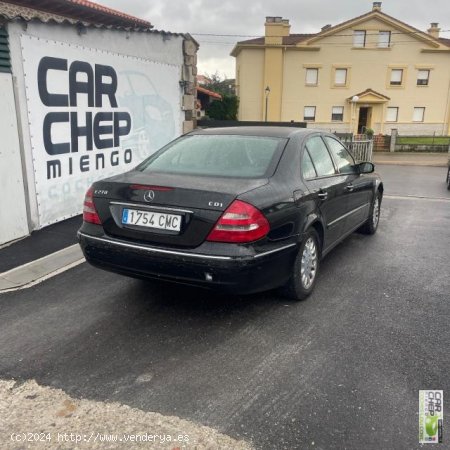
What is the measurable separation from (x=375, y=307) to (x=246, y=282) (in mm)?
1426

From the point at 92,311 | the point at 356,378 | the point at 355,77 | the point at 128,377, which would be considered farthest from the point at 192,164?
the point at 355,77

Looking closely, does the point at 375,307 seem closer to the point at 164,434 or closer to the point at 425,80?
the point at 164,434

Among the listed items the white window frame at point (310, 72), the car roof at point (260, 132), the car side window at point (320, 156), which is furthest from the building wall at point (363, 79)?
the car roof at point (260, 132)

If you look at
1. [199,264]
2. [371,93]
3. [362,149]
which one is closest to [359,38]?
[371,93]

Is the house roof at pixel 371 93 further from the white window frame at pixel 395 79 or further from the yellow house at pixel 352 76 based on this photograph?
the white window frame at pixel 395 79

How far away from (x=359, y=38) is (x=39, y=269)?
3894 centimetres

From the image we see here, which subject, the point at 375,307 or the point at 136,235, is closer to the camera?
the point at 136,235

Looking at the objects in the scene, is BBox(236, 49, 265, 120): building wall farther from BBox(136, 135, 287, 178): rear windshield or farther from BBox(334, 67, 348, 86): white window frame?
BBox(136, 135, 287, 178): rear windshield

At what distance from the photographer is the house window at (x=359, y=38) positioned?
3741 centimetres

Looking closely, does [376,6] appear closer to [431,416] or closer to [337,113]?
[337,113]

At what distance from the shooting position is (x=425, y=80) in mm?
38281

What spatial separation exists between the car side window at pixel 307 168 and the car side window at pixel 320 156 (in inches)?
3.3

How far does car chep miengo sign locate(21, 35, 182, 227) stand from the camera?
6.06 metres

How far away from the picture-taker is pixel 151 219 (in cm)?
339
